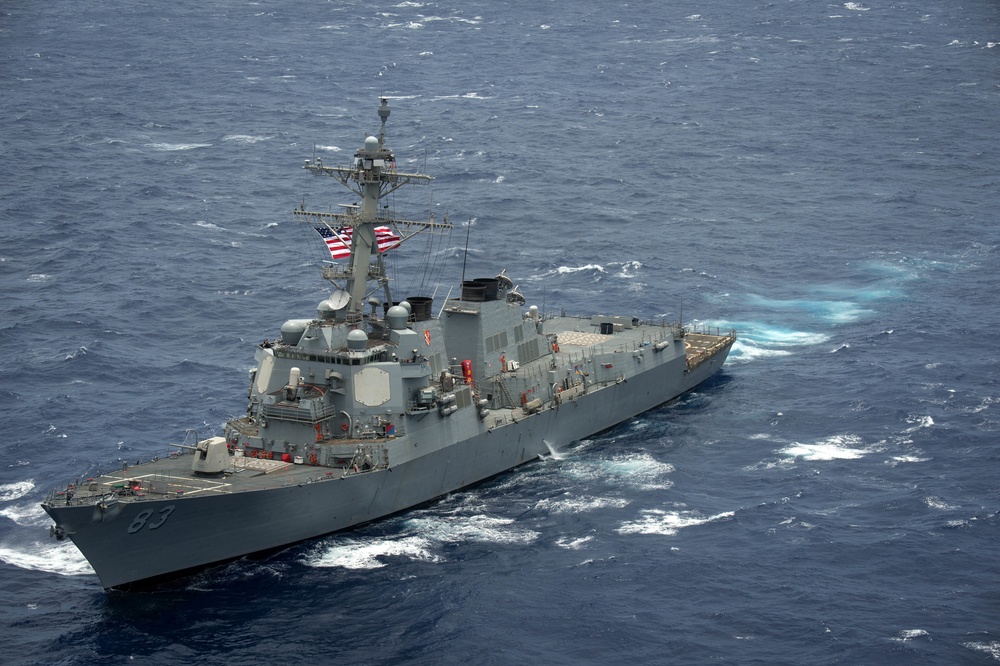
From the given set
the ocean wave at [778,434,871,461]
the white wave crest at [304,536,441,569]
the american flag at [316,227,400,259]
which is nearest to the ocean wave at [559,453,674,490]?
the ocean wave at [778,434,871,461]

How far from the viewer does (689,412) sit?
197 feet

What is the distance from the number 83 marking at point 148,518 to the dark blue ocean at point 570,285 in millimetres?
2328

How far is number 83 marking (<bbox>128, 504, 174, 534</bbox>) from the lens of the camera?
4075 centimetres

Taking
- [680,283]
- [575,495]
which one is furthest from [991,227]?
[575,495]

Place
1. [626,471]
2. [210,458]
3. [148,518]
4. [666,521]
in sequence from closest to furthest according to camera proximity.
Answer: [148,518] → [210,458] → [666,521] → [626,471]

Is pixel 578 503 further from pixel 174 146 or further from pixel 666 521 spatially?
pixel 174 146

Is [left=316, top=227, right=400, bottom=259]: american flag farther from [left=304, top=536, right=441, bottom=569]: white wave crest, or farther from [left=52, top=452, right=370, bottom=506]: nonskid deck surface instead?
[left=304, top=536, right=441, bottom=569]: white wave crest

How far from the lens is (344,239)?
166 ft

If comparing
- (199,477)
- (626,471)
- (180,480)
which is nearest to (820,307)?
(626,471)

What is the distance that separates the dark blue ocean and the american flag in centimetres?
942

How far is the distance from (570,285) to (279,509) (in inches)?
1237

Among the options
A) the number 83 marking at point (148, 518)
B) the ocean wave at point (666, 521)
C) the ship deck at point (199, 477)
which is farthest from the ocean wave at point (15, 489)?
the ocean wave at point (666, 521)

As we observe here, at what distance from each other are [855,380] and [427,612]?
92.7 feet

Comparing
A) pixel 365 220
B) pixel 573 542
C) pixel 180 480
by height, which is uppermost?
pixel 365 220
